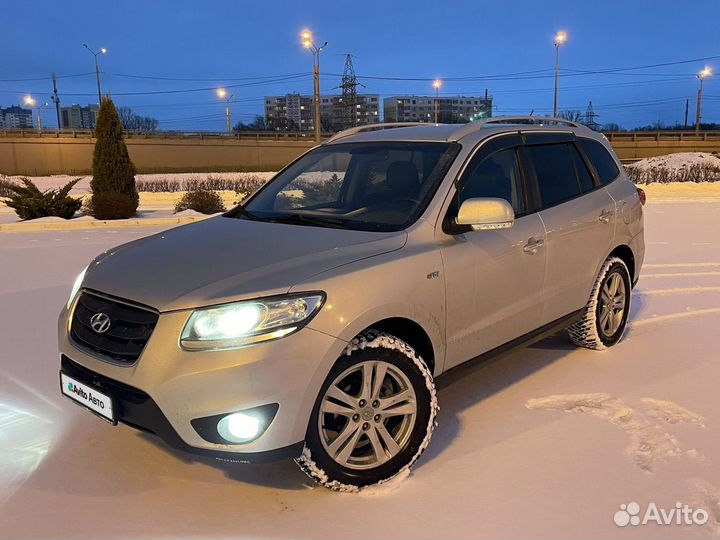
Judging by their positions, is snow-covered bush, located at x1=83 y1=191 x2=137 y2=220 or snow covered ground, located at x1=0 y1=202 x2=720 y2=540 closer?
snow covered ground, located at x1=0 y1=202 x2=720 y2=540

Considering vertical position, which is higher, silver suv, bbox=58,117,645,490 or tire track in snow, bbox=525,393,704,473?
silver suv, bbox=58,117,645,490

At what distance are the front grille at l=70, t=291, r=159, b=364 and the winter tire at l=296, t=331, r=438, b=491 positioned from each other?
85 cm

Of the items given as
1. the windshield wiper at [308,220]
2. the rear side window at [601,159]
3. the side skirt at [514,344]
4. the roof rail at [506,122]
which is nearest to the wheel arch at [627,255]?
the rear side window at [601,159]

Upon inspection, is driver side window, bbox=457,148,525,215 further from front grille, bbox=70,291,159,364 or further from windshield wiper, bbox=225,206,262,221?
front grille, bbox=70,291,159,364

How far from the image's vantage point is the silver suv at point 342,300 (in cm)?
268

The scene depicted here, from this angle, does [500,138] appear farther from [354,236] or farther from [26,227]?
[26,227]

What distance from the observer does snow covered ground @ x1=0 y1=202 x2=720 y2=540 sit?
2.82 meters

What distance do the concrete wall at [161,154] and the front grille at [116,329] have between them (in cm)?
5419

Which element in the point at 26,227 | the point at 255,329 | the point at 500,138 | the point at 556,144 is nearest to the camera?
the point at 255,329

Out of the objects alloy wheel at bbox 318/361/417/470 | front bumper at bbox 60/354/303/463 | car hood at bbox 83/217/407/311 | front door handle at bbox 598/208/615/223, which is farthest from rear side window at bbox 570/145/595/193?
front bumper at bbox 60/354/303/463

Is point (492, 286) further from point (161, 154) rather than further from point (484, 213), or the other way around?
point (161, 154)

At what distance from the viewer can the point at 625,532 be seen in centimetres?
277

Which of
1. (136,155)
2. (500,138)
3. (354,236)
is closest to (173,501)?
(354,236)

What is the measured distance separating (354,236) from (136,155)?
6127 cm
